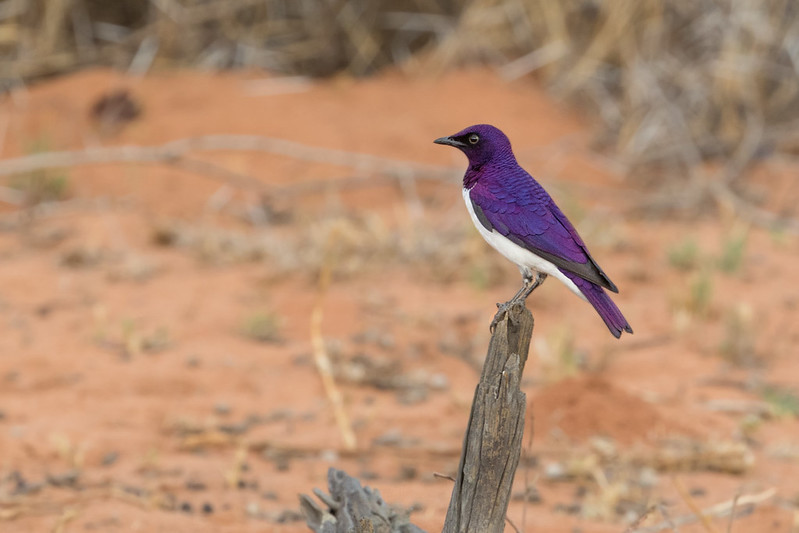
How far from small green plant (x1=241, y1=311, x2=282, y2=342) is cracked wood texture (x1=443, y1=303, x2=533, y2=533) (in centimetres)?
346

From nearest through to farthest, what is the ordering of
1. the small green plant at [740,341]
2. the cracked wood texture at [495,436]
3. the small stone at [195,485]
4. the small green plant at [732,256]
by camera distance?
the cracked wood texture at [495,436], the small stone at [195,485], the small green plant at [740,341], the small green plant at [732,256]

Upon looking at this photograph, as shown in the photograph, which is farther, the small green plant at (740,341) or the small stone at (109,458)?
the small green plant at (740,341)

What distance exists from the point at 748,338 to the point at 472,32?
6.32 metres

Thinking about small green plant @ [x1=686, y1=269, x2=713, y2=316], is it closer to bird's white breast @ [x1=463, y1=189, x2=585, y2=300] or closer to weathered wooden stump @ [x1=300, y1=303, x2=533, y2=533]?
bird's white breast @ [x1=463, y1=189, x2=585, y2=300]

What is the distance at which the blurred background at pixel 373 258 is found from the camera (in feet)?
14.7

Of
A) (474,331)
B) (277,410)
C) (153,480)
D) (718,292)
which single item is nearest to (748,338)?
(718,292)

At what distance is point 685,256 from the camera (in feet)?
23.4

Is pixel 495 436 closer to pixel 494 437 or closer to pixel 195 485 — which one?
pixel 494 437

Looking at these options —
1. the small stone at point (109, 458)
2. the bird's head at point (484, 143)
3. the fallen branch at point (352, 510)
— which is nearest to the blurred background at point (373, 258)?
the small stone at point (109, 458)

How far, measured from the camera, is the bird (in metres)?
2.78

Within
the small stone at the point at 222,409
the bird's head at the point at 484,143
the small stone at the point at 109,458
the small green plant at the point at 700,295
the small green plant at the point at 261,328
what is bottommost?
the small stone at the point at 109,458

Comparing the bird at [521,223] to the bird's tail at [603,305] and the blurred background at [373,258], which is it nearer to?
the bird's tail at [603,305]

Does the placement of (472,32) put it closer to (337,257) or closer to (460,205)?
(460,205)

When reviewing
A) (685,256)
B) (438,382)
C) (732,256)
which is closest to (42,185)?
(438,382)
